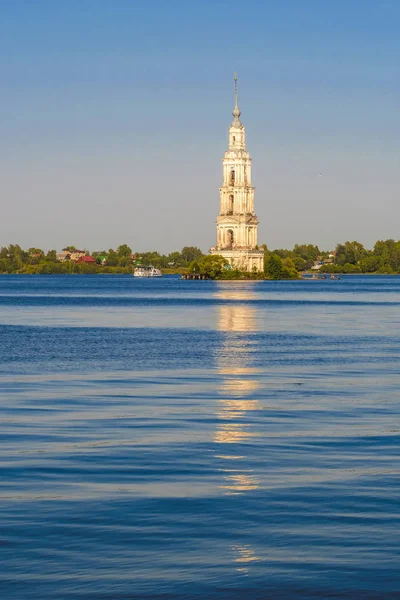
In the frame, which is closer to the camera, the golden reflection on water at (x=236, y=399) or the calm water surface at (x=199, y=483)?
the calm water surface at (x=199, y=483)

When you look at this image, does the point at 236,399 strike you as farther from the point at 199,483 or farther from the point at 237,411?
the point at 199,483

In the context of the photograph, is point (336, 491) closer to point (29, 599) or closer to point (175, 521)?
point (175, 521)

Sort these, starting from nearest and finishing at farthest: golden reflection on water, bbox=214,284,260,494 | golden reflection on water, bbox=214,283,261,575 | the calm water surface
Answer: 1. the calm water surface
2. golden reflection on water, bbox=214,283,261,575
3. golden reflection on water, bbox=214,284,260,494

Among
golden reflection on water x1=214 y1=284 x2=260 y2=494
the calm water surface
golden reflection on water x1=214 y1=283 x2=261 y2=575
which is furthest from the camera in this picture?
golden reflection on water x1=214 y1=284 x2=260 y2=494

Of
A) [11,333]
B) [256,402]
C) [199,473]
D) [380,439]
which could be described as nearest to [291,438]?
[380,439]

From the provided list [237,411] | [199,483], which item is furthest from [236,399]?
[199,483]

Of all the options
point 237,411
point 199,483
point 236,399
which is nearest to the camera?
point 199,483

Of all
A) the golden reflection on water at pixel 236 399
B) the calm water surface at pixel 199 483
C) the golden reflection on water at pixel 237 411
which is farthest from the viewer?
the golden reflection on water at pixel 236 399

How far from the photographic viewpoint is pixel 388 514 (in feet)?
55.2

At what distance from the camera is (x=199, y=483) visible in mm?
19281

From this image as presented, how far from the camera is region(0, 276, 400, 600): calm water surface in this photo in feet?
Result: 45.7

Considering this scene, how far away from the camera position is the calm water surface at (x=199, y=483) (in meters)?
13.9

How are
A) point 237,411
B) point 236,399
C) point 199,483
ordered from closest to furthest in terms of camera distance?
point 199,483 → point 237,411 → point 236,399

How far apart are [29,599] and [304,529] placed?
4.61 m
